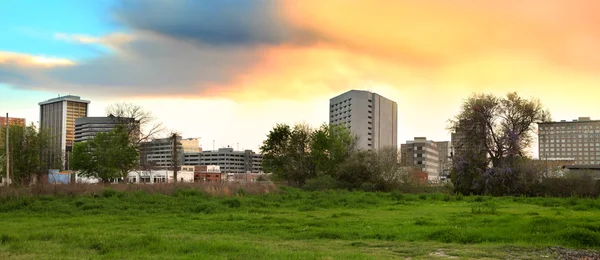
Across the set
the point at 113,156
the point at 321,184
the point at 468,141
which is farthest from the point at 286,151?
the point at 113,156

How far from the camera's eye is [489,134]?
53.2 metres

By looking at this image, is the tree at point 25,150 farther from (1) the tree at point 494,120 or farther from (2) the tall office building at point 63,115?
(2) the tall office building at point 63,115

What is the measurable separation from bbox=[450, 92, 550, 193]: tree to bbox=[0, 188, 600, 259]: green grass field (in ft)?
66.4

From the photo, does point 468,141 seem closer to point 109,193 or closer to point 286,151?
point 286,151

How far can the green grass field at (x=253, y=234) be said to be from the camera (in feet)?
43.8

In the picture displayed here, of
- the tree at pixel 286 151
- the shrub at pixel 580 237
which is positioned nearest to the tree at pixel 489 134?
the tree at pixel 286 151

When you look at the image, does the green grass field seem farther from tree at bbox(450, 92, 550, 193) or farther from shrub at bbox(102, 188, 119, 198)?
tree at bbox(450, 92, 550, 193)

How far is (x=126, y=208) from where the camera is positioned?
29.3 metres

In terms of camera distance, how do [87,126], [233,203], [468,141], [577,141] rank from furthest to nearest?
[87,126]
[577,141]
[468,141]
[233,203]

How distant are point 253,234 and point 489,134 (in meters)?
40.6

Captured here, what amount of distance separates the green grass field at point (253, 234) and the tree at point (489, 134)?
2024 centimetres

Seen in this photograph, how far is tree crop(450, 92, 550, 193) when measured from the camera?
1982 inches

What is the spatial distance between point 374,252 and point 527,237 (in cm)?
580

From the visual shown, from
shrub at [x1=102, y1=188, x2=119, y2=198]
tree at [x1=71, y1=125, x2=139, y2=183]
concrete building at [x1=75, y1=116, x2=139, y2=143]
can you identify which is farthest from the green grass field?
concrete building at [x1=75, y1=116, x2=139, y2=143]
